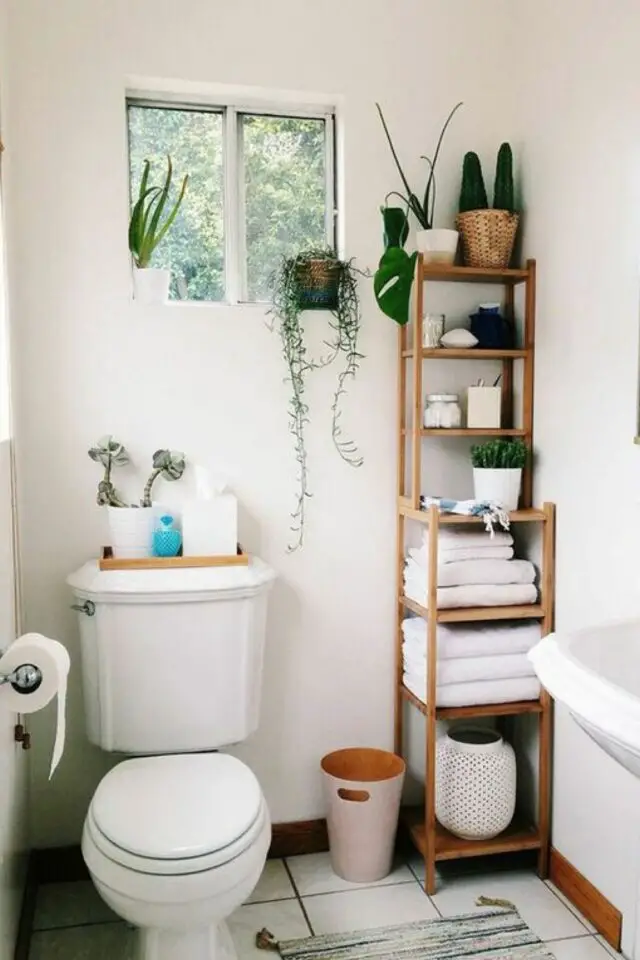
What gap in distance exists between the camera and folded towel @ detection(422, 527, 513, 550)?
2379mm

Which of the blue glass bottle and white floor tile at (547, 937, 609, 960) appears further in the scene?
the blue glass bottle

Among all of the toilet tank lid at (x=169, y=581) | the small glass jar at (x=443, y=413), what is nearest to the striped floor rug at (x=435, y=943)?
the toilet tank lid at (x=169, y=581)

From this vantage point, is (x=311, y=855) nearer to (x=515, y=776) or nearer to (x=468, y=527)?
(x=515, y=776)

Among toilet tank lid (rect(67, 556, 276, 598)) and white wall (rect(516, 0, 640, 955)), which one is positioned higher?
white wall (rect(516, 0, 640, 955))

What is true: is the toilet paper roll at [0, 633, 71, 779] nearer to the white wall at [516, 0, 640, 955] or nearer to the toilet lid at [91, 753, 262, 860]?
the toilet lid at [91, 753, 262, 860]

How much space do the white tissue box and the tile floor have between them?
35.4 inches

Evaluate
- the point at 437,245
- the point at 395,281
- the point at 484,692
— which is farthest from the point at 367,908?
the point at 437,245

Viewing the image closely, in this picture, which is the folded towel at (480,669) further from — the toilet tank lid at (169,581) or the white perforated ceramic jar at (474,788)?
the toilet tank lid at (169,581)

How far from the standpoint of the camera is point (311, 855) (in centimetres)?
258

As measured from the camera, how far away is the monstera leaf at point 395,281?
2.32 meters

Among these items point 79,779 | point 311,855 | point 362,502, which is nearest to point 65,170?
point 362,502

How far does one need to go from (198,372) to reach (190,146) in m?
0.64

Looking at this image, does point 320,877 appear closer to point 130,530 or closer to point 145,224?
point 130,530

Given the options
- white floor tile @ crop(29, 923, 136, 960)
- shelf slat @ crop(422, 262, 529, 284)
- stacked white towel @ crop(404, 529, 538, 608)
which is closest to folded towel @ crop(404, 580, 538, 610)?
stacked white towel @ crop(404, 529, 538, 608)
